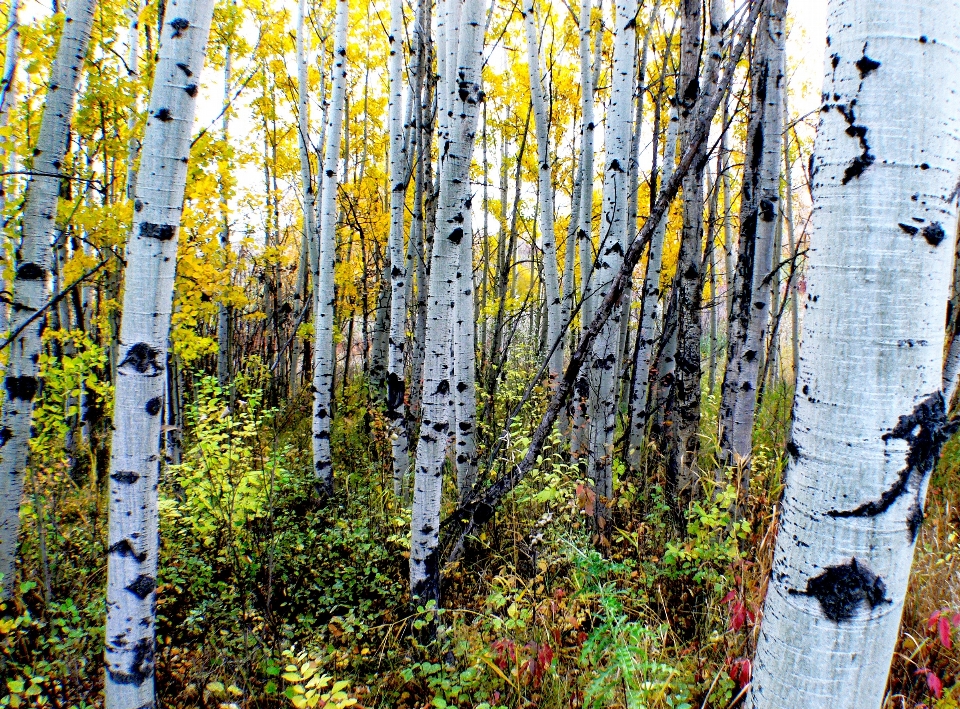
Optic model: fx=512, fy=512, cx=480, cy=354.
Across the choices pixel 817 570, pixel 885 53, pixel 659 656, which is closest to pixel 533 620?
pixel 659 656

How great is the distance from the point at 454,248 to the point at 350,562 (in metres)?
2.73

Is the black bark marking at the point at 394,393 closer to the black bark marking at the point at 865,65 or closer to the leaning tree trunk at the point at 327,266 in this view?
the leaning tree trunk at the point at 327,266

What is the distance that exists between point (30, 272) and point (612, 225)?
3.51m

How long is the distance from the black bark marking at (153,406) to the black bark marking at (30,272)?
169cm

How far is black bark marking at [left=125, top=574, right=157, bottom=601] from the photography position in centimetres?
211

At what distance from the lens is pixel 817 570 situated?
0.84 metres

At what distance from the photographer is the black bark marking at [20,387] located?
3016mm

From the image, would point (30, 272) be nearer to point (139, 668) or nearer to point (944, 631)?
point (139, 668)

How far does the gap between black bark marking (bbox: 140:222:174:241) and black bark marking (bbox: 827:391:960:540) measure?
2.35m

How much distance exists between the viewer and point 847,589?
2.70ft

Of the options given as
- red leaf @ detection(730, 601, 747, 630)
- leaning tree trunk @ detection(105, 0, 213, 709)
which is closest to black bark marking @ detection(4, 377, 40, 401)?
leaning tree trunk @ detection(105, 0, 213, 709)

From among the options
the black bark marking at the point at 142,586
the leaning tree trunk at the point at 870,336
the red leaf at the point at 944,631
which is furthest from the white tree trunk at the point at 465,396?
the leaning tree trunk at the point at 870,336

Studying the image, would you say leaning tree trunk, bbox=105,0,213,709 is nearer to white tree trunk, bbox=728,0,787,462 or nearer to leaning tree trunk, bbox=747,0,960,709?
leaning tree trunk, bbox=747,0,960,709

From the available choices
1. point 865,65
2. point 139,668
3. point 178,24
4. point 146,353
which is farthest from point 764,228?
point 139,668
